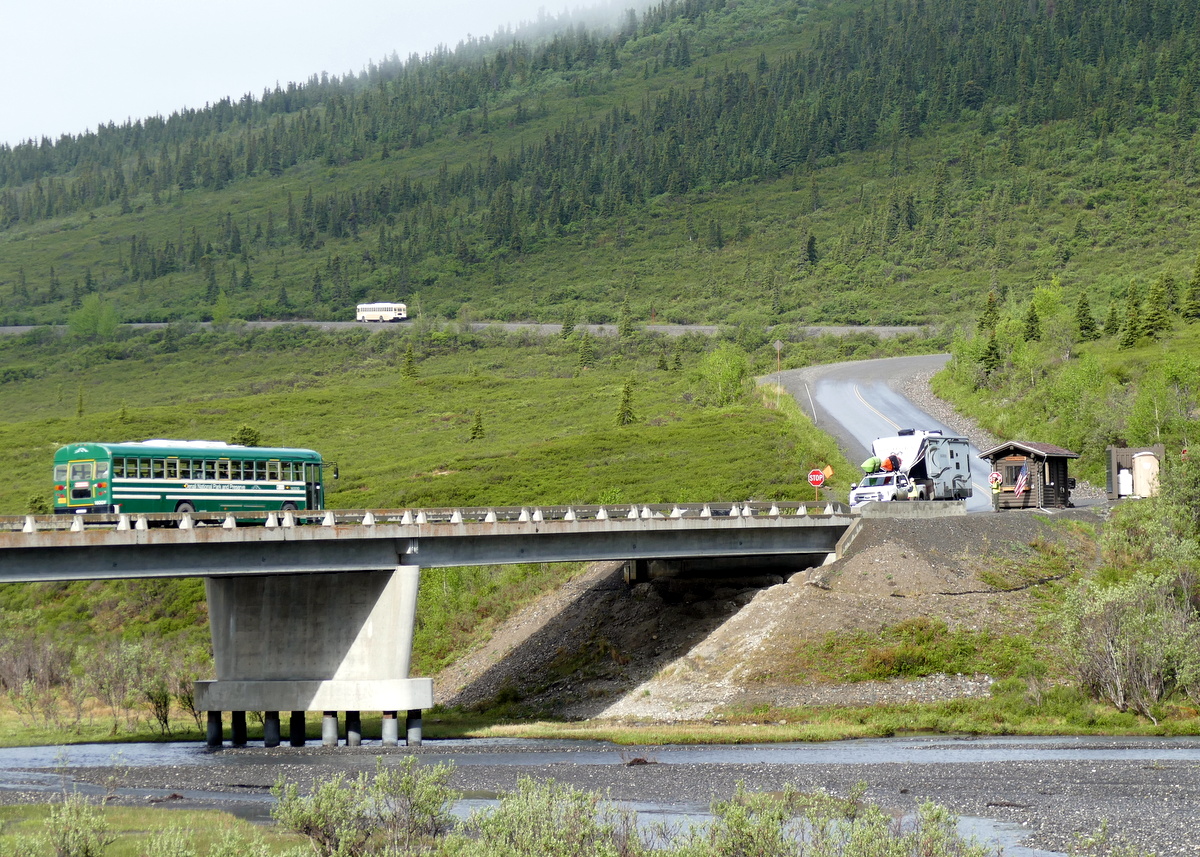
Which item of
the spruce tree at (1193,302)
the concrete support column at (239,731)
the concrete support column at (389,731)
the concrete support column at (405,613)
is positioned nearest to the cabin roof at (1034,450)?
the concrete support column at (405,613)

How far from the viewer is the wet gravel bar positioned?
34000 millimetres

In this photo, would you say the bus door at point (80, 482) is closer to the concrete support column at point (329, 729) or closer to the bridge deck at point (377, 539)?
the bridge deck at point (377, 539)

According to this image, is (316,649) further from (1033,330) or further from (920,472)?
(1033,330)

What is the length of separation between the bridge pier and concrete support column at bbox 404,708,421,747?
0.15ft

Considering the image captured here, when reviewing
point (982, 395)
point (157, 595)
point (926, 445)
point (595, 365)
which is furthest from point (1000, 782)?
point (595, 365)

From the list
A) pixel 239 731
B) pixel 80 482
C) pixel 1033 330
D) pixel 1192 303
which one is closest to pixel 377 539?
pixel 239 731

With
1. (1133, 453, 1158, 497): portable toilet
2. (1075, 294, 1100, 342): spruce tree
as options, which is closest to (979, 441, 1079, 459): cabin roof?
(1133, 453, 1158, 497): portable toilet

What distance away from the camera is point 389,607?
52781 millimetres

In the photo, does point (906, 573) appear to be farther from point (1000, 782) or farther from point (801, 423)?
point (801, 423)

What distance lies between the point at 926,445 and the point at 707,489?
21.7 m

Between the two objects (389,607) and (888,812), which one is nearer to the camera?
(888,812)

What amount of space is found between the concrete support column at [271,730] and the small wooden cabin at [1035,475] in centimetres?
4161

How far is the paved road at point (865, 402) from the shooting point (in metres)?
99.4

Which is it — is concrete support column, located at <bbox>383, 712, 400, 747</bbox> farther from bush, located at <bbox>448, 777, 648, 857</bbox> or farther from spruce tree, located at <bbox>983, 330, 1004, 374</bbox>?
spruce tree, located at <bbox>983, 330, 1004, 374</bbox>
